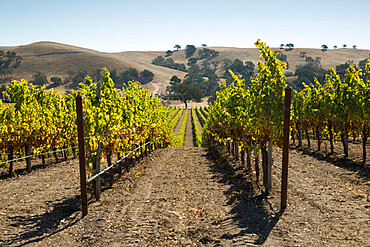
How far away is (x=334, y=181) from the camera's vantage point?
11.4 metres

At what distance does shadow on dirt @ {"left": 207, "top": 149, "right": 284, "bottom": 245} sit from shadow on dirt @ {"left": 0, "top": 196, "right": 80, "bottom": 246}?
14.7ft

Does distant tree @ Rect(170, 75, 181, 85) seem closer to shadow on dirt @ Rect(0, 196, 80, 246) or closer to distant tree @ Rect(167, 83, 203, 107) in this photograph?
distant tree @ Rect(167, 83, 203, 107)

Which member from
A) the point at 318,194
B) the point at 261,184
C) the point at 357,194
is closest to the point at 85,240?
the point at 261,184

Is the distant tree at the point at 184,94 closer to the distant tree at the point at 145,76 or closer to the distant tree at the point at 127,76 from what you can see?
the distant tree at the point at 127,76

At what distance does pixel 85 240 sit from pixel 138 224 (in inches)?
54.8

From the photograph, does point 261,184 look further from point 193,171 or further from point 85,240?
point 85,240

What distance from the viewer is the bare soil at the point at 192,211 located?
681cm

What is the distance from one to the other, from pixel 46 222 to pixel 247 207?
19.3 feet

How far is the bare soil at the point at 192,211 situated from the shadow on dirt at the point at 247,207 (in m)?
0.03

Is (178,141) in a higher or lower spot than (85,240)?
lower

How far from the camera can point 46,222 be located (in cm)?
807

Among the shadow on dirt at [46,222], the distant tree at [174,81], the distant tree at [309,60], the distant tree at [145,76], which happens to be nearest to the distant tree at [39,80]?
the distant tree at [145,76]

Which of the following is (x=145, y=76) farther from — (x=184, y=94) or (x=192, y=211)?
(x=192, y=211)

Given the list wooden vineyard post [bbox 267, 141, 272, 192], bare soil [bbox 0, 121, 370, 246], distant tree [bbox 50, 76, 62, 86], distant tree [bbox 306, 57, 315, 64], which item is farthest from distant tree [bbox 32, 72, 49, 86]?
distant tree [bbox 306, 57, 315, 64]
